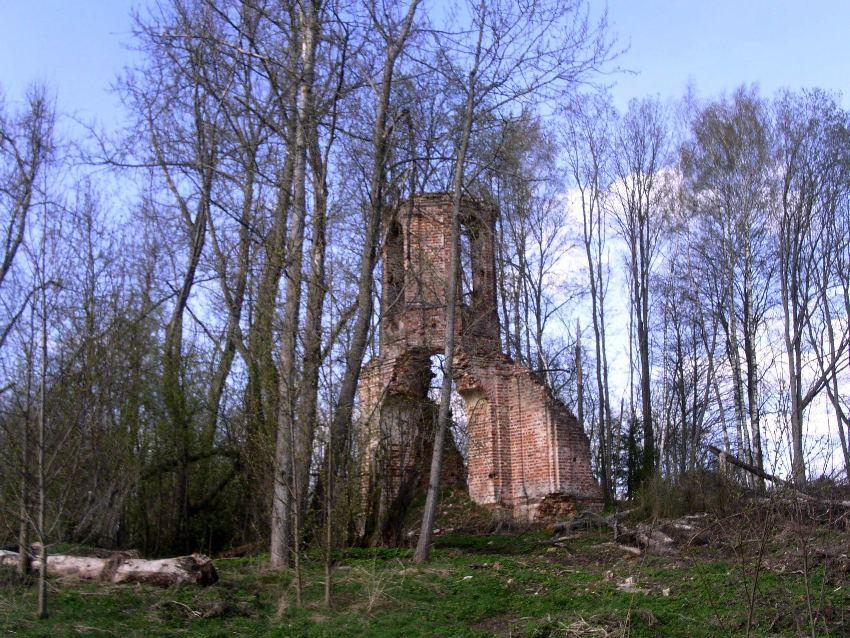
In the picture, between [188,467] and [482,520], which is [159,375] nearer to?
[188,467]

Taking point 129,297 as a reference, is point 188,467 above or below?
below

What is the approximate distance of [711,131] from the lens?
78.5 feet

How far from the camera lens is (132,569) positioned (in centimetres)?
930

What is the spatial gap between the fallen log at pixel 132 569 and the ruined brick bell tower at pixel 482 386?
283 inches

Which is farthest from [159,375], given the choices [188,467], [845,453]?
[845,453]

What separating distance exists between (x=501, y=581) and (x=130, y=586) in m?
4.02

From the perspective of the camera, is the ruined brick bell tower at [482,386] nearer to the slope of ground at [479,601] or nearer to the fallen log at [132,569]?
the slope of ground at [479,601]

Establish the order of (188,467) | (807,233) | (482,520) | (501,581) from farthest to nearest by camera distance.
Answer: (807,233) < (482,520) < (188,467) < (501,581)

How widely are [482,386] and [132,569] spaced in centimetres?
939

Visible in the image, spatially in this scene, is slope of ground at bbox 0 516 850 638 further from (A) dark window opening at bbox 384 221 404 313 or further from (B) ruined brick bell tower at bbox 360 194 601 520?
(A) dark window opening at bbox 384 221 404 313

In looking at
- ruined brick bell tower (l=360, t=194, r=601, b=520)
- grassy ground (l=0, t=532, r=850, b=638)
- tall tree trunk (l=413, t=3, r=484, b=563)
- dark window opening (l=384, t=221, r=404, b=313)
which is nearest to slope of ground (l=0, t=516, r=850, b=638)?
grassy ground (l=0, t=532, r=850, b=638)

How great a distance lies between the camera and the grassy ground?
796 cm

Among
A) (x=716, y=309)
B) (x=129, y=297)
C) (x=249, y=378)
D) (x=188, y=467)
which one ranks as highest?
(x=716, y=309)

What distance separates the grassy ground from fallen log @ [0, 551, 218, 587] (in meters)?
0.17
